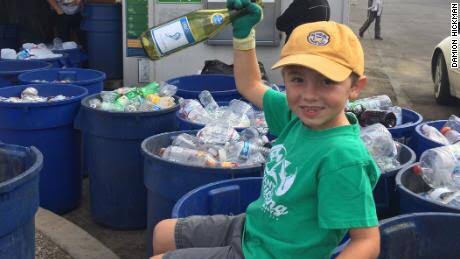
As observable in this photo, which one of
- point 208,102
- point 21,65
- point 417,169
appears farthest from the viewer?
point 21,65

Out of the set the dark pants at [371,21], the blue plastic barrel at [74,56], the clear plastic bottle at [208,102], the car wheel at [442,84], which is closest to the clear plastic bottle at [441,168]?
the clear plastic bottle at [208,102]

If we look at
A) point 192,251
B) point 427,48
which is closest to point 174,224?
point 192,251

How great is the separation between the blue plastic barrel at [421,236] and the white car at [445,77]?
6.25 m

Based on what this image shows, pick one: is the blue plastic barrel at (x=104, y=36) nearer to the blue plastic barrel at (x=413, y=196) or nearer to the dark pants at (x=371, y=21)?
the blue plastic barrel at (x=413, y=196)

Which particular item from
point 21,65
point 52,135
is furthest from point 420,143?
point 21,65

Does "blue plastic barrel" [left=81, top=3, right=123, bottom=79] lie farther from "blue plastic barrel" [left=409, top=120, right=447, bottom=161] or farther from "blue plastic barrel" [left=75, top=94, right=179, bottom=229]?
"blue plastic barrel" [left=409, top=120, right=447, bottom=161]

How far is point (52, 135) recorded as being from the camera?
452 cm

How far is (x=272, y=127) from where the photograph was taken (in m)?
2.54

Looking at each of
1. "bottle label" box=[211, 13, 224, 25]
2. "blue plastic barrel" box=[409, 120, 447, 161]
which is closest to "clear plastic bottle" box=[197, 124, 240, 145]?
"bottle label" box=[211, 13, 224, 25]

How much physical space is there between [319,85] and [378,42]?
1494 centimetres

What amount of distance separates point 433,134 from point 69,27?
5.81 metres

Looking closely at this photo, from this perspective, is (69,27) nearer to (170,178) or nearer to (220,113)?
(220,113)

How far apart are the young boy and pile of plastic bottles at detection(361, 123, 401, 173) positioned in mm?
1251

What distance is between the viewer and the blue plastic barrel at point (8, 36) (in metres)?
8.02
